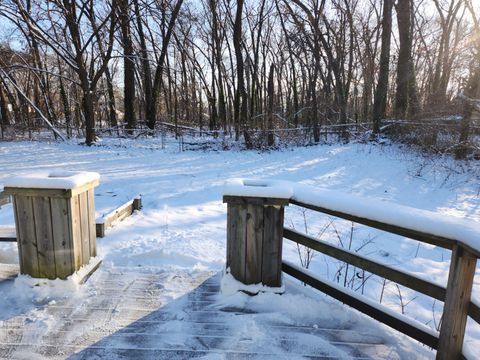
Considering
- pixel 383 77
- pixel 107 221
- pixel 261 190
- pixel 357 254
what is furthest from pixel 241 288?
pixel 383 77

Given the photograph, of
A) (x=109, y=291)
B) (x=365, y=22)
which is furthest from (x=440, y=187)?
(x=365, y=22)

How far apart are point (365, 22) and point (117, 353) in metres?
30.5

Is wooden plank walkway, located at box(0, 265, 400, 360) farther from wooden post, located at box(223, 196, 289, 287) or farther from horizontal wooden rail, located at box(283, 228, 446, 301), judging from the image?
horizontal wooden rail, located at box(283, 228, 446, 301)

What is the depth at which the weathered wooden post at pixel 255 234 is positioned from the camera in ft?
9.84

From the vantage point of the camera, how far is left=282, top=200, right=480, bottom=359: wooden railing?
2.09 meters

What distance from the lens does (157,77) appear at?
22.4 metres

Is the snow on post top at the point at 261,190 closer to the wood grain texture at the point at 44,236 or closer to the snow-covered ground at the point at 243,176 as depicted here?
the snow-covered ground at the point at 243,176

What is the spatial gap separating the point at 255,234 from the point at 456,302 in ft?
5.04

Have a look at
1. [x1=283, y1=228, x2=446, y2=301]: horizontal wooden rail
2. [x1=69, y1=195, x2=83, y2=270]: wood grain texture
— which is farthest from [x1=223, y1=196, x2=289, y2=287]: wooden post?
[x1=69, y1=195, x2=83, y2=270]: wood grain texture

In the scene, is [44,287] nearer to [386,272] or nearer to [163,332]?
[163,332]

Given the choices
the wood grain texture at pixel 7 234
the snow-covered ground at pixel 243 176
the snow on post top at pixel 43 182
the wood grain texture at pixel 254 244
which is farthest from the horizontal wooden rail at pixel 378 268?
the wood grain texture at pixel 7 234

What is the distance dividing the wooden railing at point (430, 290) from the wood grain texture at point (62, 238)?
208cm

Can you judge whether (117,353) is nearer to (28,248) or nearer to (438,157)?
(28,248)

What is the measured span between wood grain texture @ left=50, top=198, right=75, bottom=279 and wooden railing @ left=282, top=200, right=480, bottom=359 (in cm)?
208
